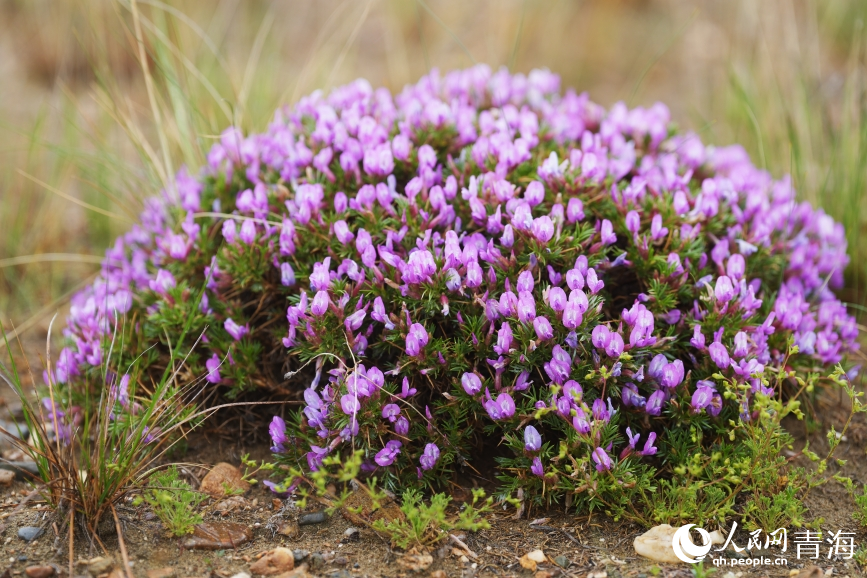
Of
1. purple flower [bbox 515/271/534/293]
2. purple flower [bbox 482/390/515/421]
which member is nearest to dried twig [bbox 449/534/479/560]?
purple flower [bbox 482/390/515/421]

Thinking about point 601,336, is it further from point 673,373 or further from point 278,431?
point 278,431

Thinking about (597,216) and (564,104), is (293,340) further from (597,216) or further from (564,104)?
(564,104)

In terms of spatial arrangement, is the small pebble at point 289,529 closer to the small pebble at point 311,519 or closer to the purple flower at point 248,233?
the small pebble at point 311,519

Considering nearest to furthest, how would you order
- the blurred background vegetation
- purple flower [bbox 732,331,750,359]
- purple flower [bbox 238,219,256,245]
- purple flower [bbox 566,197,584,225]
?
1. purple flower [bbox 732,331,750,359]
2. purple flower [bbox 566,197,584,225]
3. purple flower [bbox 238,219,256,245]
4. the blurred background vegetation

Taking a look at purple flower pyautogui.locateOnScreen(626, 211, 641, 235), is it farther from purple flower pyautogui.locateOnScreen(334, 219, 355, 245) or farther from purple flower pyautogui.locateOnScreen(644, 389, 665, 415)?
purple flower pyautogui.locateOnScreen(334, 219, 355, 245)

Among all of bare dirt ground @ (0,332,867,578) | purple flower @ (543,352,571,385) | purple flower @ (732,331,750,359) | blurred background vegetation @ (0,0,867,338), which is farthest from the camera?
blurred background vegetation @ (0,0,867,338)

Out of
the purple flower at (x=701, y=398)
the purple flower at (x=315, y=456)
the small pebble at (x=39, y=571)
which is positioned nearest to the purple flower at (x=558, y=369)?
the purple flower at (x=701, y=398)

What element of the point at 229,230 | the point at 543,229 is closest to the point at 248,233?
the point at 229,230
